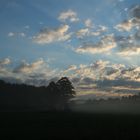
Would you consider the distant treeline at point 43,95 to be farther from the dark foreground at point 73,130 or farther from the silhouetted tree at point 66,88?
the dark foreground at point 73,130

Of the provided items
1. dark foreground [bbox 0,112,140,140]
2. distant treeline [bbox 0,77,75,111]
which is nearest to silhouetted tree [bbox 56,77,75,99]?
distant treeline [bbox 0,77,75,111]

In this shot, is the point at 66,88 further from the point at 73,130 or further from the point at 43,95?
the point at 73,130

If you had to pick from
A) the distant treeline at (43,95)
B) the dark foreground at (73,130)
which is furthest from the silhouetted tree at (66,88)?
the dark foreground at (73,130)

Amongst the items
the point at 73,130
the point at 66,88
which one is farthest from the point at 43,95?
the point at 73,130

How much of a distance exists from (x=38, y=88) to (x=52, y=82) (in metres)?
12.4

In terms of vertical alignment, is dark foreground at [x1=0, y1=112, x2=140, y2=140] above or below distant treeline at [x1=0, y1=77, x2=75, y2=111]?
below

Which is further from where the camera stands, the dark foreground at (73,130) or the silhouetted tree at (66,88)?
the silhouetted tree at (66,88)

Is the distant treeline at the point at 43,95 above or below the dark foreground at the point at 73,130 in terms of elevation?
above

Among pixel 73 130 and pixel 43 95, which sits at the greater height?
pixel 43 95

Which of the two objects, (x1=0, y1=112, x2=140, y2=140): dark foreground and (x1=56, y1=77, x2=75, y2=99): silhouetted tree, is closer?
(x1=0, y1=112, x2=140, y2=140): dark foreground

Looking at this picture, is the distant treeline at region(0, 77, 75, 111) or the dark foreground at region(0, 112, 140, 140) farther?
the distant treeline at region(0, 77, 75, 111)

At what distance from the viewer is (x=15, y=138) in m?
28.4

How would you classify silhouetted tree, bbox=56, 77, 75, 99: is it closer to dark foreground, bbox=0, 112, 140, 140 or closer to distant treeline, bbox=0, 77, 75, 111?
distant treeline, bbox=0, 77, 75, 111

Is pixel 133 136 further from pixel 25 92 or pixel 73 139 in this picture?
pixel 25 92
